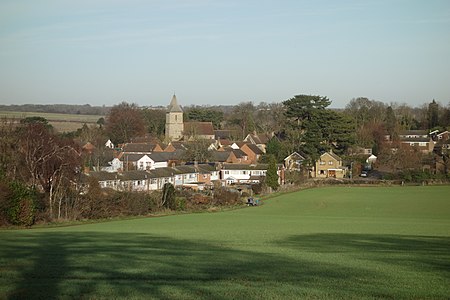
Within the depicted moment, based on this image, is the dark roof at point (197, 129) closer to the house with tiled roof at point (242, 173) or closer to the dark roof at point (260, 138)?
the dark roof at point (260, 138)

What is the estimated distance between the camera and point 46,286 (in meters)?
12.3

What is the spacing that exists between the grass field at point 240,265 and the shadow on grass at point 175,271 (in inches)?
1.0

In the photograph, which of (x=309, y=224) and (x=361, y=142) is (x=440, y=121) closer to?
(x=361, y=142)

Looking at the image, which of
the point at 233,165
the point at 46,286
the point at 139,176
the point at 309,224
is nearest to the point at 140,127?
the point at 233,165

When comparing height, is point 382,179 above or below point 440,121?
below

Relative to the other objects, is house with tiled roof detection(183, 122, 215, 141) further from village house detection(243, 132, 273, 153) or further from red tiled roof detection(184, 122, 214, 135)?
village house detection(243, 132, 273, 153)

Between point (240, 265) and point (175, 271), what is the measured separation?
227 cm

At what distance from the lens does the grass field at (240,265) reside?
11797 mm

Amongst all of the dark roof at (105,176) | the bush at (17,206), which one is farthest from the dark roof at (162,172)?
the bush at (17,206)

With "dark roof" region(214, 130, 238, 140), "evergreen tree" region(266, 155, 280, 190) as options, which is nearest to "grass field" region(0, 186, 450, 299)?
"evergreen tree" region(266, 155, 280, 190)

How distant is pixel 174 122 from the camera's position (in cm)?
11238

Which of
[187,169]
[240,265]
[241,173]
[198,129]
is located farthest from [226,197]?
[198,129]

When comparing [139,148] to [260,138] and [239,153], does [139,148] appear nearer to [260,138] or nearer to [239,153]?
[239,153]

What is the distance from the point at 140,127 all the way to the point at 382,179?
56.7 meters
